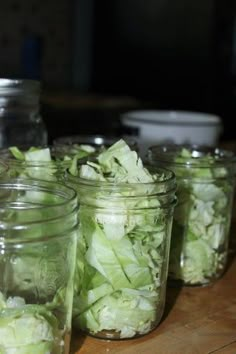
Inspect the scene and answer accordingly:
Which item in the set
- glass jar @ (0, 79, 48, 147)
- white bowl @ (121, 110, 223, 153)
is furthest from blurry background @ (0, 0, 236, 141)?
glass jar @ (0, 79, 48, 147)

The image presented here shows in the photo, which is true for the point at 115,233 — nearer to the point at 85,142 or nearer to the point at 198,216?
the point at 198,216

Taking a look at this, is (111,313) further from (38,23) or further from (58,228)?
(38,23)

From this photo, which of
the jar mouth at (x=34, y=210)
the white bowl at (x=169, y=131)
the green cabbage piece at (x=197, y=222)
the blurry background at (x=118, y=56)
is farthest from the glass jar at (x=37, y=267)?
the blurry background at (x=118, y=56)

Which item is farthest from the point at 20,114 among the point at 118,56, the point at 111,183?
the point at 118,56

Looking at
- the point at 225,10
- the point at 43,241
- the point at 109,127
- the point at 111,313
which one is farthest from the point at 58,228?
the point at 225,10

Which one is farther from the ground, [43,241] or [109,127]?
[43,241]

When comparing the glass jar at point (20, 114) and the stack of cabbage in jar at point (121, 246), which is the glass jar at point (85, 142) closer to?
the glass jar at point (20, 114)
